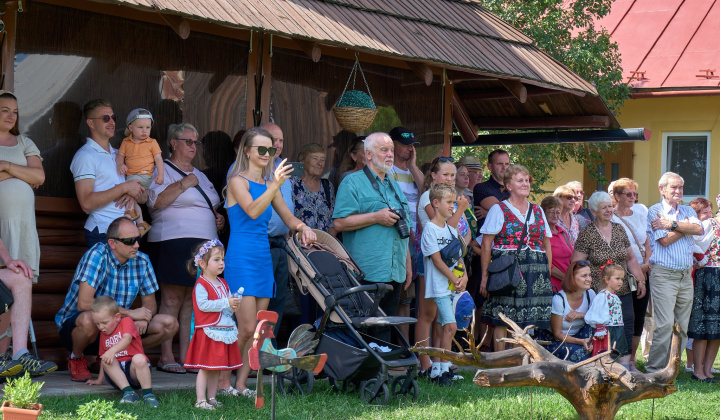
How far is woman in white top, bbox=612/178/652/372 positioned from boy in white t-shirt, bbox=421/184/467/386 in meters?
2.45

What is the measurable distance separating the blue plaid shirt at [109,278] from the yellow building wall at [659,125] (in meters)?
11.3

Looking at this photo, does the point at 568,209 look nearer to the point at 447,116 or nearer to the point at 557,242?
the point at 557,242

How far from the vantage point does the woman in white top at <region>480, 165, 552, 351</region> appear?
8.26 metres

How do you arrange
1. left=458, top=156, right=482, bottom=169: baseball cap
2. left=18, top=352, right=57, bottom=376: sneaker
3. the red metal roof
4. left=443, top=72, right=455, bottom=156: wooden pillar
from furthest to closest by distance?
1. the red metal roof
2. left=443, top=72, right=455, bottom=156: wooden pillar
3. left=458, top=156, right=482, bottom=169: baseball cap
4. left=18, top=352, right=57, bottom=376: sneaker

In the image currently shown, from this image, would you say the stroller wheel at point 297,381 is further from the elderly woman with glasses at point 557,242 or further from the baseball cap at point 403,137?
the elderly woman with glasses at point 557,242

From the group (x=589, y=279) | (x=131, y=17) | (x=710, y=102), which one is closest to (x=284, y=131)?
(x=131, y=17)

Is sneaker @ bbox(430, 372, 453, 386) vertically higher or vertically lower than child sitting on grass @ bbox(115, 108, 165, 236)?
lower

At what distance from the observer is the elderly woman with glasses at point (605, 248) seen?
888cm

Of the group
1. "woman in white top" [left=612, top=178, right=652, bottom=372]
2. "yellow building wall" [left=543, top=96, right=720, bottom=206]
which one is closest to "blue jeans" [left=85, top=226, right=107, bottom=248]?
"woman in white top" [left=612, top=178, right=652, bottom=372]

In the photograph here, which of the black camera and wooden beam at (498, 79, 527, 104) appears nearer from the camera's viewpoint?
the black camera

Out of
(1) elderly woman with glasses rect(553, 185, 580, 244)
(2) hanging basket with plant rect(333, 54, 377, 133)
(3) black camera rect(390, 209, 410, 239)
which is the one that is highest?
(2) hanging basket with plant rect(333, 54, 377, 133)

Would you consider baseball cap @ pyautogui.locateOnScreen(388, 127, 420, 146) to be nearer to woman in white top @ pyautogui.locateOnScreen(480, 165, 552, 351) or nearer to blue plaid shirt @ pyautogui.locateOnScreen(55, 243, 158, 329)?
woman in white top @ pyautogui.locateOnScreen(480, 165, 552, 351)

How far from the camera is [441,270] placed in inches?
301

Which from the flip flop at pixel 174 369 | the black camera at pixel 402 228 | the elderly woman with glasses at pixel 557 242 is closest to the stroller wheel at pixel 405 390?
the black camera at pixel 402 228
